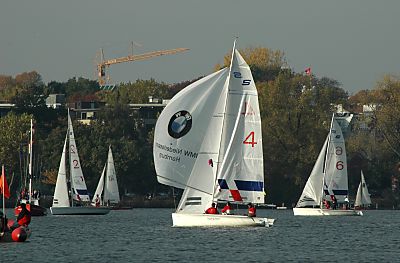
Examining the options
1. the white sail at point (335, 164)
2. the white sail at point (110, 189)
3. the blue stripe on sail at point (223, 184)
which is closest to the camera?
the blue stripe on sail at point (223, 184)

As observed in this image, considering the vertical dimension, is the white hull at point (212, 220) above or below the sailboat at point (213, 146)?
below

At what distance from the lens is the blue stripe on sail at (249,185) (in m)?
72.7

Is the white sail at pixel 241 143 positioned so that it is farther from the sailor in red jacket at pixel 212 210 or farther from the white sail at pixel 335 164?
the white sail at pixel 335 164

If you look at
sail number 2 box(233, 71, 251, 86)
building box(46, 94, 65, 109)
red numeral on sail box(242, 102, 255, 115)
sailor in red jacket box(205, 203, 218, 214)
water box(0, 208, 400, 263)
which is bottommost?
water box(0, 208, 400, 263)

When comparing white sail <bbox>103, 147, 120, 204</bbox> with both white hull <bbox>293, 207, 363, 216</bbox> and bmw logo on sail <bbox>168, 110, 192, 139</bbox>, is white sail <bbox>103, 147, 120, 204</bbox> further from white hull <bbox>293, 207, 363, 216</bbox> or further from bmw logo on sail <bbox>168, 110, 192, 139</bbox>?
bmw logo on sail <bbox>168, 110, 192, 139</bbox>

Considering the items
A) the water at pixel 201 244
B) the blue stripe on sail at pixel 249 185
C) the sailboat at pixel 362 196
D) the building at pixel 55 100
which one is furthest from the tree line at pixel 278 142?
the blue stripe on sail at pixel 249 185

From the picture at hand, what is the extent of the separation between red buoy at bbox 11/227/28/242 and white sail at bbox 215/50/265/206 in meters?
11.5

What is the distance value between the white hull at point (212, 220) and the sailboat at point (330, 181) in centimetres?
3590

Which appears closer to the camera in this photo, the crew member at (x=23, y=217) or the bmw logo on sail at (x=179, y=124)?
the crew member at (x=23, y=217)

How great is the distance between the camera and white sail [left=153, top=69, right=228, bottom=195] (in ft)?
226

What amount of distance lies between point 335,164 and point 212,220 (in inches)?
1566

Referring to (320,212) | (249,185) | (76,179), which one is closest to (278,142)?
(320,212)

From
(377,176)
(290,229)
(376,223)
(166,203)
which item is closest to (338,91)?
(377,176)

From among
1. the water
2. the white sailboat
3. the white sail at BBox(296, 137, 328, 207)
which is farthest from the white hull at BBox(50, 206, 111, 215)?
the white sail at BBox(296, 137, 328, 207)
